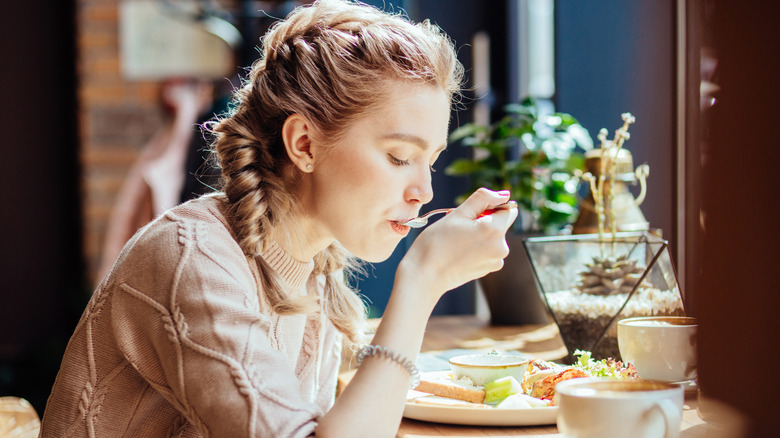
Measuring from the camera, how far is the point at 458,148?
267 cm

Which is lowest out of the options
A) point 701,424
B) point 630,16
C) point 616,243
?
point 701,424

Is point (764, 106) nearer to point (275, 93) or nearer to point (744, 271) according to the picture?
point (744, 271)

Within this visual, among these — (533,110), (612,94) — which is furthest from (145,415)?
(612,94)

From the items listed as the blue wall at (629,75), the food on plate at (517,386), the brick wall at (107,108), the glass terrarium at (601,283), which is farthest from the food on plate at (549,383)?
the brick wall at (107,108)

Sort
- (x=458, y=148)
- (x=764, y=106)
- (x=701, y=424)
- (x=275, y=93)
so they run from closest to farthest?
(x=764, y=106), (x=701, y=424), (x=275, y=93), (x=458, y=148)

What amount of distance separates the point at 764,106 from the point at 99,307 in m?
0.78

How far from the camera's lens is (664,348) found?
88cm

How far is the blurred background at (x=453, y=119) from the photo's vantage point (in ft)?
1.97

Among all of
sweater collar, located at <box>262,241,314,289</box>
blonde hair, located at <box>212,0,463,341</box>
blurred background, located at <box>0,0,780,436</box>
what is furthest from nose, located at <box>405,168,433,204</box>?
blurred background, located at <box>0,0,780,436</box>

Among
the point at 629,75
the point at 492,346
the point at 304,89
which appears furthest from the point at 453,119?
the point at 304,89

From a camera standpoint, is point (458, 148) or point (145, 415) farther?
point (458, 148)

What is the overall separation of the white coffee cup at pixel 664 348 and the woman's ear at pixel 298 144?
18.8 inches

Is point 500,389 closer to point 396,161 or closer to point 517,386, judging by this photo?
point 517,386

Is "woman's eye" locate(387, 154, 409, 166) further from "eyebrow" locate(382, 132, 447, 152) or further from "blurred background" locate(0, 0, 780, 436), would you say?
"blurred background" locate(0, 0, 780, 436)
